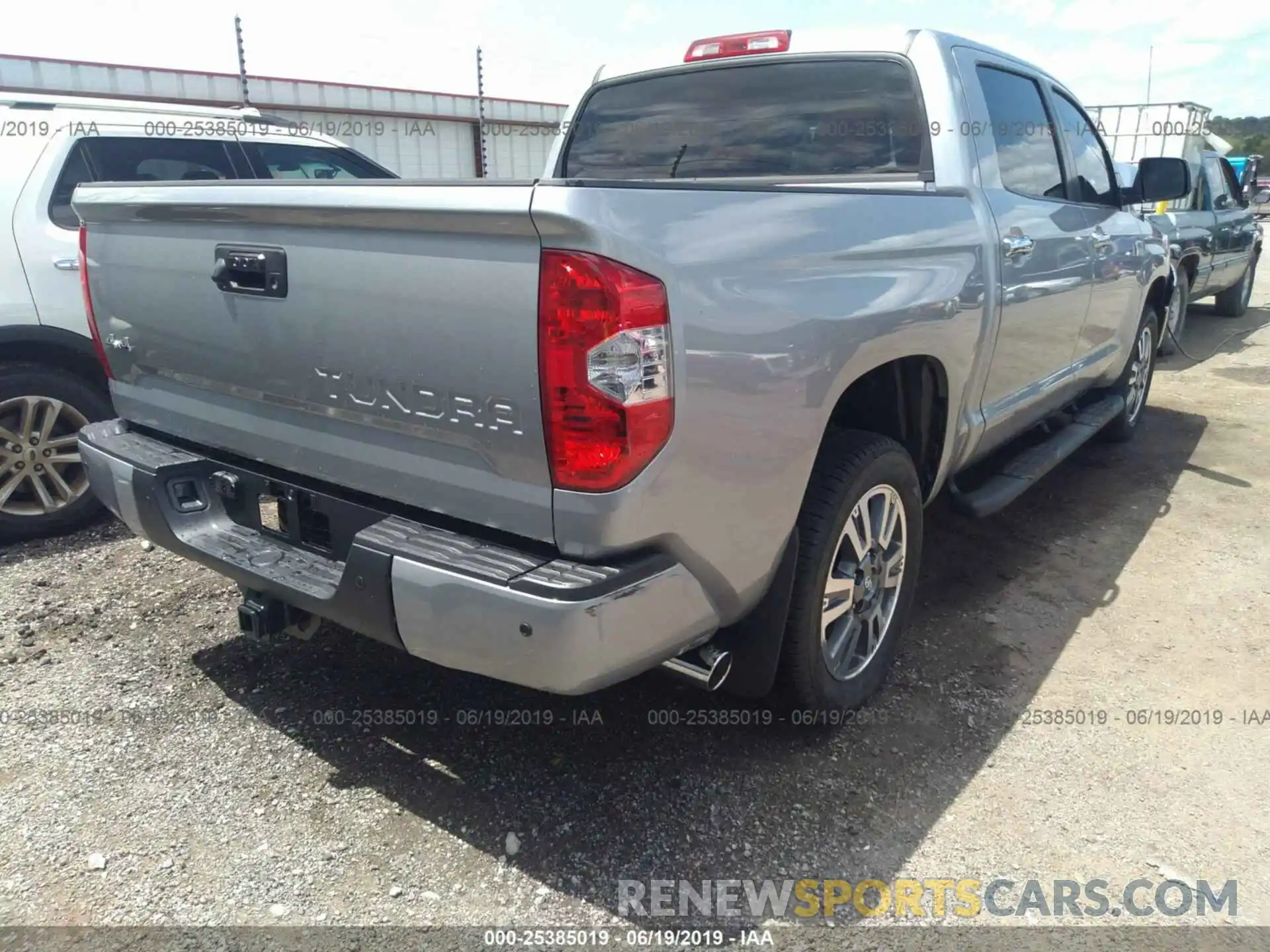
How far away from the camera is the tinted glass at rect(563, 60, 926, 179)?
132 inches

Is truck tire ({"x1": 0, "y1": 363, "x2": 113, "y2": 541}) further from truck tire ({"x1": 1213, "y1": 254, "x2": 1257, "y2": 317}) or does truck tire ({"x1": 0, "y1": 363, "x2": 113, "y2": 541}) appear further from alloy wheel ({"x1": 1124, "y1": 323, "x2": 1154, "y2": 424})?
truck tire ({"x1": 1213, "y1": 254, "x2": 1257, "y2": 317})

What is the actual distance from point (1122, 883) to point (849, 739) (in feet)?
2.65

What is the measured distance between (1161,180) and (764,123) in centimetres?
239

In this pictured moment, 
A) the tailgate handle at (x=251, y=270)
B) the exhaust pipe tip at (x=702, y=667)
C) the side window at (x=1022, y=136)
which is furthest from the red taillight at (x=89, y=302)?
the side window at (x=1022, y=136)

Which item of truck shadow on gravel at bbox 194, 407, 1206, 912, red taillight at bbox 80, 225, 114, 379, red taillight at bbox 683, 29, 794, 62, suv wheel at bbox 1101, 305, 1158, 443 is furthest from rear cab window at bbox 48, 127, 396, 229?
suv wheel at bbox 1101, 305, 1158, 443

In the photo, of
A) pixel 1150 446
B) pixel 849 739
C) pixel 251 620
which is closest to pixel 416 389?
pixel 251 620

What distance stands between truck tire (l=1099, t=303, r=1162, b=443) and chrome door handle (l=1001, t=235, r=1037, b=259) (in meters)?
2.47

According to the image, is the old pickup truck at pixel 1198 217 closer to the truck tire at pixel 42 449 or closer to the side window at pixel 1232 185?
the side window at pixel 1232 185

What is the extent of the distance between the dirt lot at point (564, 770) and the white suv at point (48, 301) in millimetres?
455

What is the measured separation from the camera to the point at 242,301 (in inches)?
96.3

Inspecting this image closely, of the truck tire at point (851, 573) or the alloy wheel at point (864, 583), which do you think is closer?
the truck tire at point (851, 573)

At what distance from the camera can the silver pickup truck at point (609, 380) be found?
1.94 meters

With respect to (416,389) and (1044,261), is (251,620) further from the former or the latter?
(1044,261)

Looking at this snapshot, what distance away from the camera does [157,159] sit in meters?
4.68
